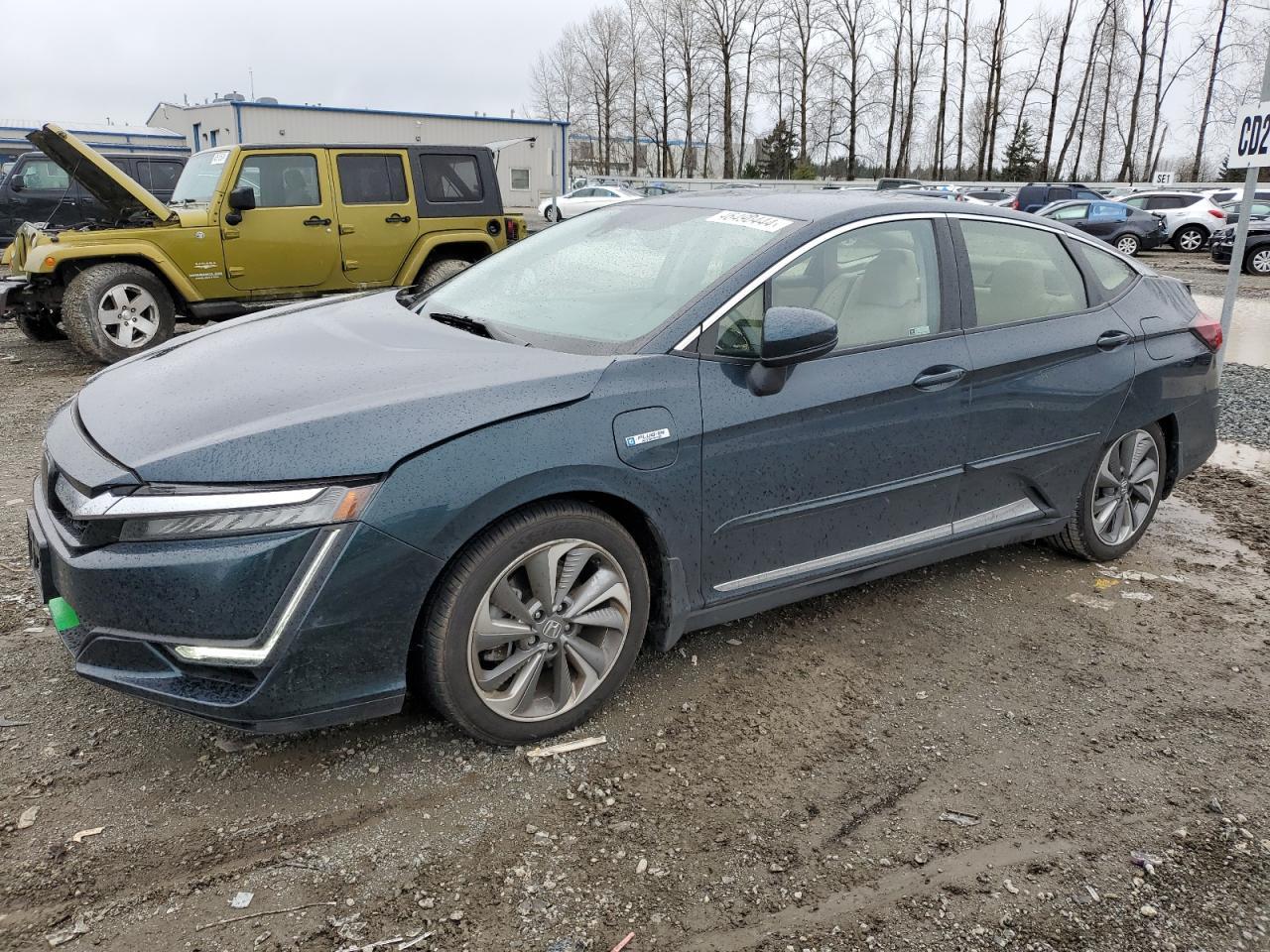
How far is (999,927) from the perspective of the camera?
2295 millimetres

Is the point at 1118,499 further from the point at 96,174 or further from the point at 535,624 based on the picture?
the point at 96,174

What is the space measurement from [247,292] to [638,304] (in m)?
6.87

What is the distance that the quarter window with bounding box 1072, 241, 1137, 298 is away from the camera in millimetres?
4172

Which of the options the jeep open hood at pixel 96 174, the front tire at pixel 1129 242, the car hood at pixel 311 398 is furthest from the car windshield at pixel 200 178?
the front tire at pixel 1129 242

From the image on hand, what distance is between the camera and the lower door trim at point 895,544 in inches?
127

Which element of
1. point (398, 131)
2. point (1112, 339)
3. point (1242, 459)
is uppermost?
point (398, 131)

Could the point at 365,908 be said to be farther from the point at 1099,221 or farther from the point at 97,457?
the point at 1099,221

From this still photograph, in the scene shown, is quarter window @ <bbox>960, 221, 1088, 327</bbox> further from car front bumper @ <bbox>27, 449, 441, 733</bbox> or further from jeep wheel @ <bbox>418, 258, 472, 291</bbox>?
jeep wheel @ <bbox>418, 258, 472, 291</bbox>

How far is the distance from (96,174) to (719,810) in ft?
27.5

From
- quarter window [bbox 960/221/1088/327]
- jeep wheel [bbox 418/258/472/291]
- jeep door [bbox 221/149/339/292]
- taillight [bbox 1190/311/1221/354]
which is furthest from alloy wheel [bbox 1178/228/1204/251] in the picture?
quarter window [bbox 960/221/1088/327]

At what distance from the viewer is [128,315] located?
8461 millimetres

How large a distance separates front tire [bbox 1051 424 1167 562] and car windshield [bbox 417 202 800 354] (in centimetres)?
195

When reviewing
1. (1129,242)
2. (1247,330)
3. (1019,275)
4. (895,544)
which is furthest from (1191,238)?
(895,544)

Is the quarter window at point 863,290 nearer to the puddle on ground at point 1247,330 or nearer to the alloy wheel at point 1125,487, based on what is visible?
the alloy wheel at point 1125,487
